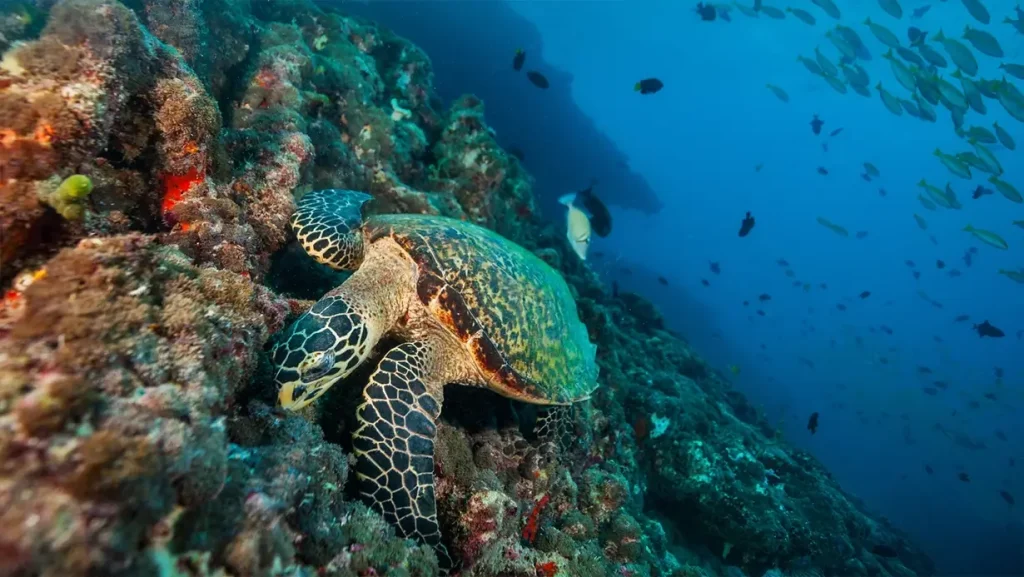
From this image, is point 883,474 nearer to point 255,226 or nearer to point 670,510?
point 670,510

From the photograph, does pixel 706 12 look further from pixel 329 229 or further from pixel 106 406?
pixel 106 406

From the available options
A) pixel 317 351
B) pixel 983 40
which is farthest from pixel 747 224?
pixel 983 40

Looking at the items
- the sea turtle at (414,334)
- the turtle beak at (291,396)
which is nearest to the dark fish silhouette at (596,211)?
the sea turtle at (414,334)

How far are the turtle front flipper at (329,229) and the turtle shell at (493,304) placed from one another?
0.18 m

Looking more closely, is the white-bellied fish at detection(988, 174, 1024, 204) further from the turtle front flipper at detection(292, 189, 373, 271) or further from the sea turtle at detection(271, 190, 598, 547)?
the turtle front flipper at detection(292, 189, 373, 271)

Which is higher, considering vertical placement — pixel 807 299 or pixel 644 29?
pixel 644 29

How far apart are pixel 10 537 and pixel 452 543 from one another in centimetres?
259

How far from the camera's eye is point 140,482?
1.16m

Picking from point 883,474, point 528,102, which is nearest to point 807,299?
point 883,474

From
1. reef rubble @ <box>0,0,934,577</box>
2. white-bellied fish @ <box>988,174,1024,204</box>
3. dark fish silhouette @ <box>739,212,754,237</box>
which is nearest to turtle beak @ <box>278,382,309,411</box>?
reef rubble @ <box>0,0,934,577</box>

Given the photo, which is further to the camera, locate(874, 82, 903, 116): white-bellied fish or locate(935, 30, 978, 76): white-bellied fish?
locate(874, 82, 903, 116): white-bellied fish

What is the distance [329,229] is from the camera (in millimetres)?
4020

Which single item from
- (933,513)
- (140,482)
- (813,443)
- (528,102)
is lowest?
(813,443)

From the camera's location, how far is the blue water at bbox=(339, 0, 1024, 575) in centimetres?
2620
